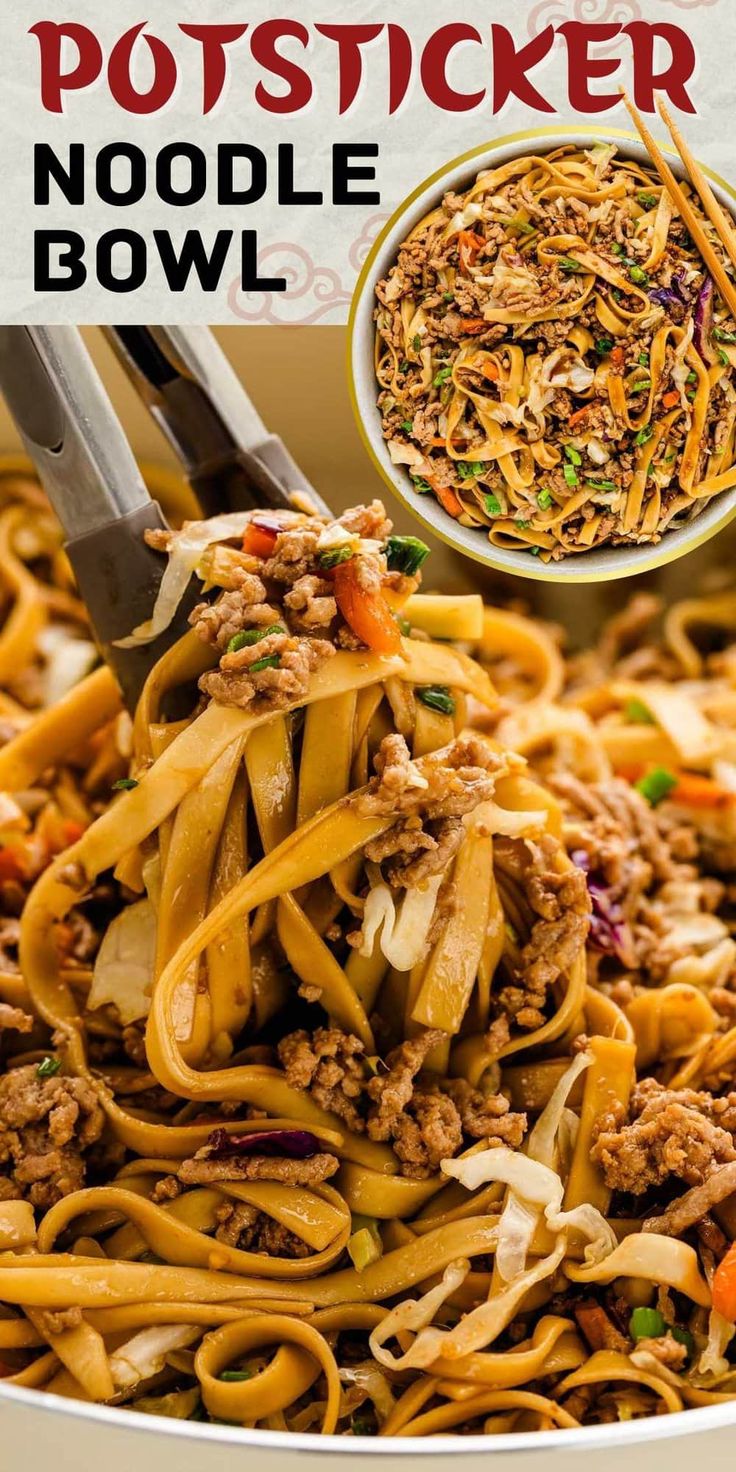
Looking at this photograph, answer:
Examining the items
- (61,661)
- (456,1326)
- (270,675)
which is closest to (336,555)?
(270,675)

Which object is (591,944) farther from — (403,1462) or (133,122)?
(133,122)

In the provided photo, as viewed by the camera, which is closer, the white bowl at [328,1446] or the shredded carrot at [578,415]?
the white bowl at [328,1446]

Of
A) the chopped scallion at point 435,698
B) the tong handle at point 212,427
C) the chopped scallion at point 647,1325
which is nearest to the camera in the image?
the chopped scallion at point 647,1325

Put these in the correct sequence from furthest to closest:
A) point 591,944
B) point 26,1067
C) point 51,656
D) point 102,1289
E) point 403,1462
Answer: point 51,656 → point 591,944 → point 26,1067 → point 102,1289 → point 403,1462

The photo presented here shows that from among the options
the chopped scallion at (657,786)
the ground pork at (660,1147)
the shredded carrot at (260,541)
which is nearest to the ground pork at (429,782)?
the shredded carrot at (260,541)

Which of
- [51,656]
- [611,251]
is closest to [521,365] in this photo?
[611,251]

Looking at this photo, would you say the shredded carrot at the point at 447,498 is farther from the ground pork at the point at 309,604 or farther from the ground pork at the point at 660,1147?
the ground pork at the point at 660,1147

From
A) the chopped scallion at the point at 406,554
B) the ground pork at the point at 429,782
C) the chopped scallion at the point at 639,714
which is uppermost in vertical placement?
the chopped scallion at the point at 406,554

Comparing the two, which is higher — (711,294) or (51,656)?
(711,294)
